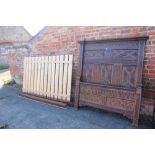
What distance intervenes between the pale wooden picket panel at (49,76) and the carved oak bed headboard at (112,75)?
0.52 metres

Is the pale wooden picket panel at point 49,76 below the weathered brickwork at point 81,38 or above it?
below

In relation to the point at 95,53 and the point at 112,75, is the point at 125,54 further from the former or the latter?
the point at 95,53

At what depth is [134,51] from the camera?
11.4 feet

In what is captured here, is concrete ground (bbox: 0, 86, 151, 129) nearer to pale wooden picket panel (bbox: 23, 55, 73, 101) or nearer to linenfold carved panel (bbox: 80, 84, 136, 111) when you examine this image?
linenfold carved panel (bbox: 80, 84, 136, 111)

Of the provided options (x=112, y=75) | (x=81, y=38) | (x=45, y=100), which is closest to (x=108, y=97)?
(x=112, y=75)

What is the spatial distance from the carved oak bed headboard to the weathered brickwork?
0.84 feet

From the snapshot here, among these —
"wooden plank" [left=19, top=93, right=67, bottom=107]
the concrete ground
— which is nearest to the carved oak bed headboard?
the concrete ground

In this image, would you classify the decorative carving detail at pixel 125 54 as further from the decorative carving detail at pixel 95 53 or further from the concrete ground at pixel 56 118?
the concrete ground at pixel 56 118

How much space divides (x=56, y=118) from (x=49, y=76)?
5.71 ft

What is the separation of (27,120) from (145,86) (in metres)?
2.52

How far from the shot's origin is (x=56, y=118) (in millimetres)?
3664

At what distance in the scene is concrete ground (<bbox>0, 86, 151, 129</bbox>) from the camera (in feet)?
10.8

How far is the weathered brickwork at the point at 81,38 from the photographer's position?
11.4 feet

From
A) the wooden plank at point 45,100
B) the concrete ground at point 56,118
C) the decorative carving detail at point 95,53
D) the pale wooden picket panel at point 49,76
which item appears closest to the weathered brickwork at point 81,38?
the pale wooden picket panel at point 49,76
